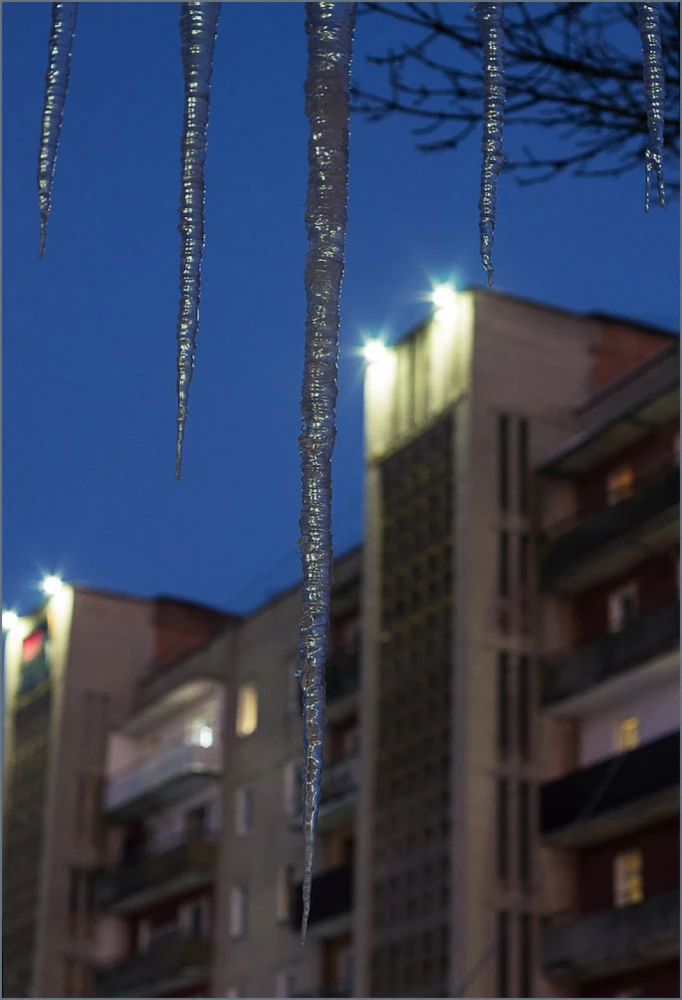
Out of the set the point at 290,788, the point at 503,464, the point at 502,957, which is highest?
the point at 503,464

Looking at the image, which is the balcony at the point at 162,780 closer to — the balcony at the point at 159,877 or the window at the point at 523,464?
the balcony at the point at 159,877

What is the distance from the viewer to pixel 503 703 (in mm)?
19906

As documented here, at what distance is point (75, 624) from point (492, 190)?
1088 inches

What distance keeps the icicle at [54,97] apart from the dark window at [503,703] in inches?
641

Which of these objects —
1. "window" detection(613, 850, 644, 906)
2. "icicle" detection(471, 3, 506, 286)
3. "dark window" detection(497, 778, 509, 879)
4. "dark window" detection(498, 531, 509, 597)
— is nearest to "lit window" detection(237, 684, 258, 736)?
"dark window" detection(498, 531, 509, 597)

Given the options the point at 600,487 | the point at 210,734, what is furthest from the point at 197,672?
the point at 600,487

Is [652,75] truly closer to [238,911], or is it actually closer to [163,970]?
[238,911]

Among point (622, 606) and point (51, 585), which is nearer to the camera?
point (622, 606)

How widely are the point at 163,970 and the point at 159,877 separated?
4.86 feet

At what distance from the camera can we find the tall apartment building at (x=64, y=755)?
29375mm

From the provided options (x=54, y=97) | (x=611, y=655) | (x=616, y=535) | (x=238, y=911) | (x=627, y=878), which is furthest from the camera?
(x=238, y=911)

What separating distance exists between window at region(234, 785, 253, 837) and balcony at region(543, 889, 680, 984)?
7464 millimetres

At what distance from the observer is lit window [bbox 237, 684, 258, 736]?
26188 mm

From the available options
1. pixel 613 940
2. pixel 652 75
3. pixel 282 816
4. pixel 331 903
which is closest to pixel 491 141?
pixel 652 75
